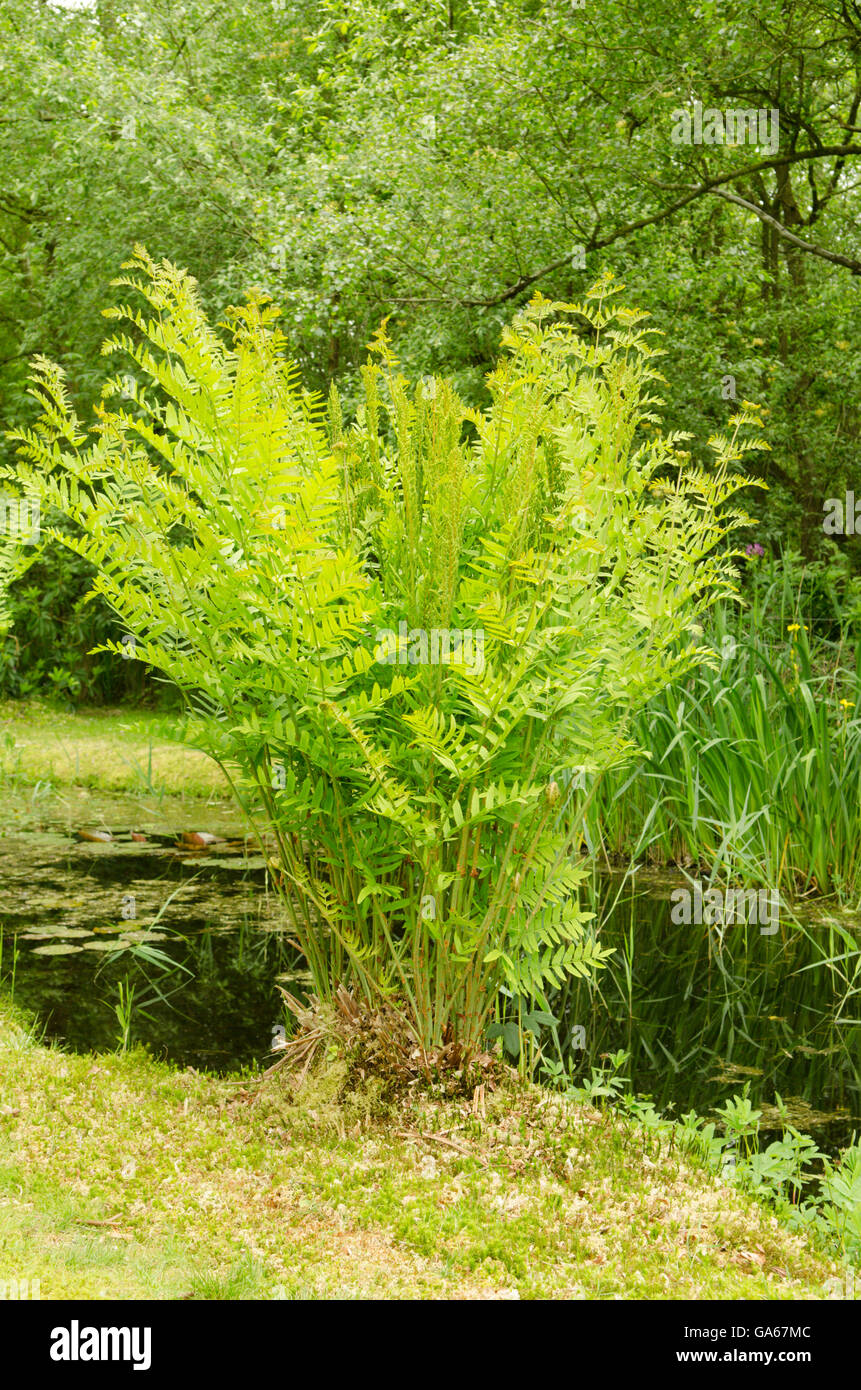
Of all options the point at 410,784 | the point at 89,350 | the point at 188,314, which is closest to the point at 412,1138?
the point at 410,784

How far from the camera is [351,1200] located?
3.29 metres

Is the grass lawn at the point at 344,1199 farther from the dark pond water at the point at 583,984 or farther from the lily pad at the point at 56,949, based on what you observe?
the lily pad at the point at 56,949

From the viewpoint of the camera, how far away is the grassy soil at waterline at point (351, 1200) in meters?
2.87

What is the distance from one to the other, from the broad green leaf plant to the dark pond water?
0.98 metres

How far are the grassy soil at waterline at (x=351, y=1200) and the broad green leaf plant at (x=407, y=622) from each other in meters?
0.37

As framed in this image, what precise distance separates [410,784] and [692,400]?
789 cm

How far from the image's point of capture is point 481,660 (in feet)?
10.7

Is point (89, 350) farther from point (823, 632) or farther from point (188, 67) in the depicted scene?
point (823, 632)

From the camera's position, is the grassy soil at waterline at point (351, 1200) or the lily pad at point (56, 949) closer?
the grassy soil at waterline at point (351, 1200)

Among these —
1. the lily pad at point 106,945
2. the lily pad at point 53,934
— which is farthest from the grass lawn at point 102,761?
the lily pad at point 106,945

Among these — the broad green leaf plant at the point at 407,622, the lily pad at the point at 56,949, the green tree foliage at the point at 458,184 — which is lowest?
the lily pad at the point at 56,949

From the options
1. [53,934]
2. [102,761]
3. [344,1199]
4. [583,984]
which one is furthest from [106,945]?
[102,761]

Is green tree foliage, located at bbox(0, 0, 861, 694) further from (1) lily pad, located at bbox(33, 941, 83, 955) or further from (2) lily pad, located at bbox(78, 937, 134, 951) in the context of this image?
(1) lily pad, located at bbox(33, 941, 83, 955)

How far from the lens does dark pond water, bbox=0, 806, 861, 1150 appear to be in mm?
4523
